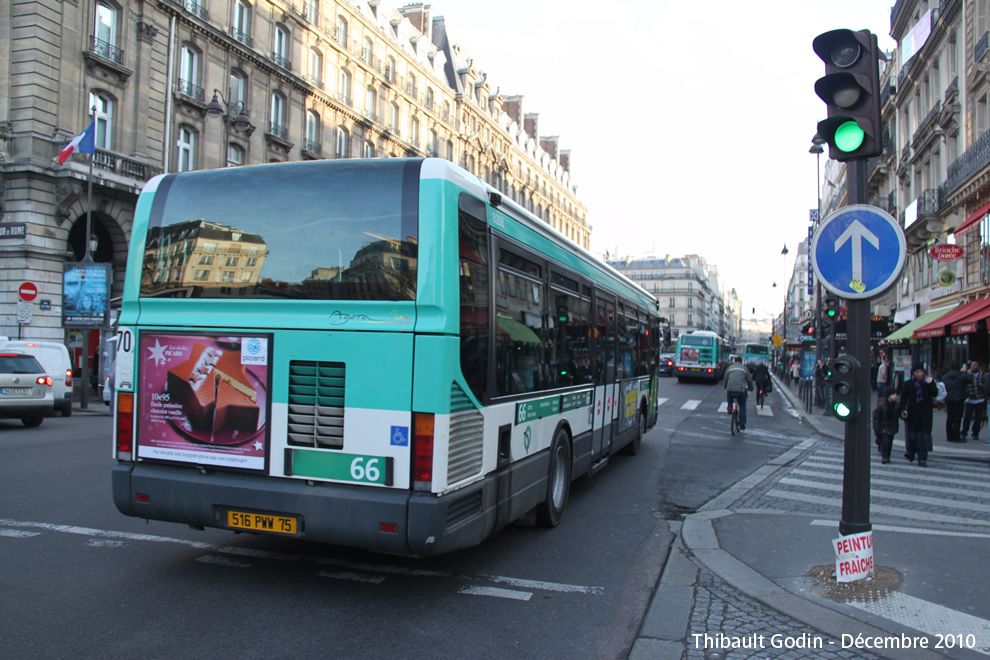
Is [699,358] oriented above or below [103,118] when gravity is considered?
below

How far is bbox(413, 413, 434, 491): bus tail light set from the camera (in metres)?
4.52

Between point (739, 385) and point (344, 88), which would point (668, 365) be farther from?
point (739, 385)

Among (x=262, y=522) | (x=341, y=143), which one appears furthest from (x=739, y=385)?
(x=341, y=143)

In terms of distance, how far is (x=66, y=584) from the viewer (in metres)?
4.82

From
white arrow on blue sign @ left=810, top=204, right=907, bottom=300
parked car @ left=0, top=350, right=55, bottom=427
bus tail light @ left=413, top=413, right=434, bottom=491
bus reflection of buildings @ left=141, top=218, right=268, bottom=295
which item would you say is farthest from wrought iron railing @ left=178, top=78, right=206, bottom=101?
white arrow on blue sign @ left=810, top=204, right=907, bottom=300

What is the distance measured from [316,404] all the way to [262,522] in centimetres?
83

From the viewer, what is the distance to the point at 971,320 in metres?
19.8

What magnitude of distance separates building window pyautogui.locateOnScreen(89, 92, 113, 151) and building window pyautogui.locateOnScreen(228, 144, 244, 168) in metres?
6.33

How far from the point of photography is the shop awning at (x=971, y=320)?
63.4 ft

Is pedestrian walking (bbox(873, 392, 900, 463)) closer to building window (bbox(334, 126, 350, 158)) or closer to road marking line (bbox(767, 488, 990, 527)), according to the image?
road marking line (bbox(767, 488, 990, 527))

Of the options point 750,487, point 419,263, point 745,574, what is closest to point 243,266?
point 419,263

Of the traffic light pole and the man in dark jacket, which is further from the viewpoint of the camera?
the man in dark jacket

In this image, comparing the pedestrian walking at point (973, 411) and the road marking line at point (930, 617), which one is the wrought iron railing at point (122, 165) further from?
the road marking line at point (930, 617)

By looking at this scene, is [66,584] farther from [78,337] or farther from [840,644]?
[78,337]
